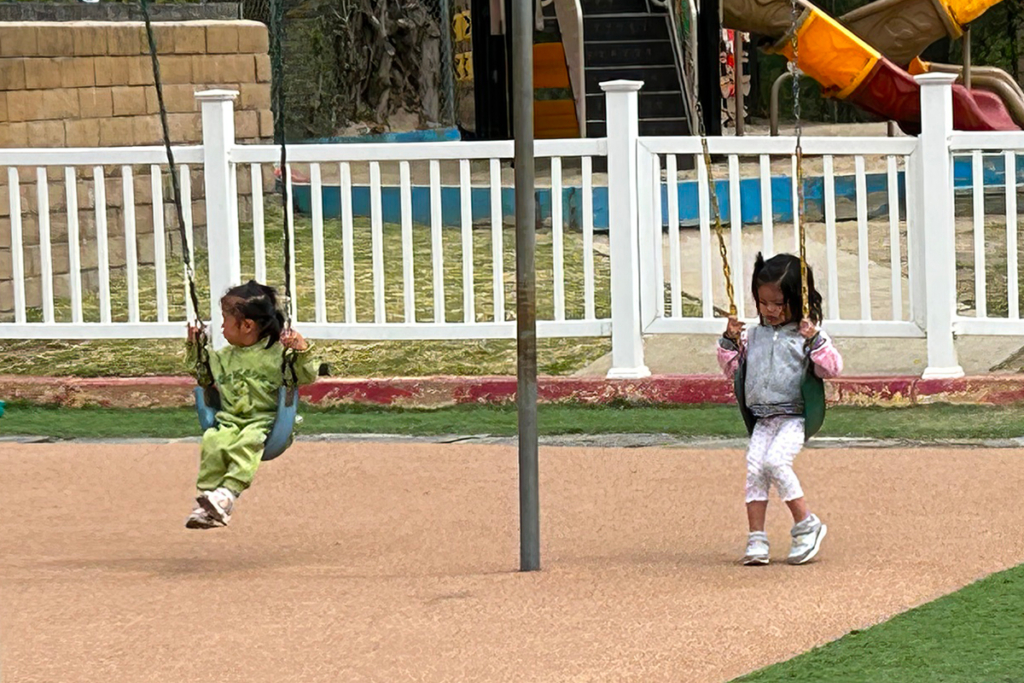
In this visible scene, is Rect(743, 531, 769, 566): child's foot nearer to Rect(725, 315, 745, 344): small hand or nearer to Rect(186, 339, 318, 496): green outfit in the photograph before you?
Rect(725, 315, 745, 344): small hand

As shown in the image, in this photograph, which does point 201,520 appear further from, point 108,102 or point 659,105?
point 659,105

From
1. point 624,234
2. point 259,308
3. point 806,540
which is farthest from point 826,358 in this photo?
point 624,234

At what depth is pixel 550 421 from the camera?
8680 mm

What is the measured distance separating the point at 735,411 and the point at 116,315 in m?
4.46

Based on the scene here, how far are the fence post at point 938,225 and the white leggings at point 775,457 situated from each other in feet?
9.36

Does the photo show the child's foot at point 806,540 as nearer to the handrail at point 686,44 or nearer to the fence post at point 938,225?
the fence post at point 938,225

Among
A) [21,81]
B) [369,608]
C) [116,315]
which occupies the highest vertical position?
[21,81]

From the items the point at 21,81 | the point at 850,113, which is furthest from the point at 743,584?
the point at 850,113

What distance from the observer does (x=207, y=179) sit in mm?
9508

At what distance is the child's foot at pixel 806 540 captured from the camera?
5.98 m

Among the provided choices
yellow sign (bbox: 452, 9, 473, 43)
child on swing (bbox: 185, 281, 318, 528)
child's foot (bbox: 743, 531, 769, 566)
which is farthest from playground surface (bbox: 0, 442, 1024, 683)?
yellow sign (bbox: 452, 9, 473, 43)

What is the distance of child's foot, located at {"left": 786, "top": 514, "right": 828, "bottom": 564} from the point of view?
598 cm

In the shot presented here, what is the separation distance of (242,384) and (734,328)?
156cm

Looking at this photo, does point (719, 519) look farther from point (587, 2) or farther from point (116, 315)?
point (587, 2)
